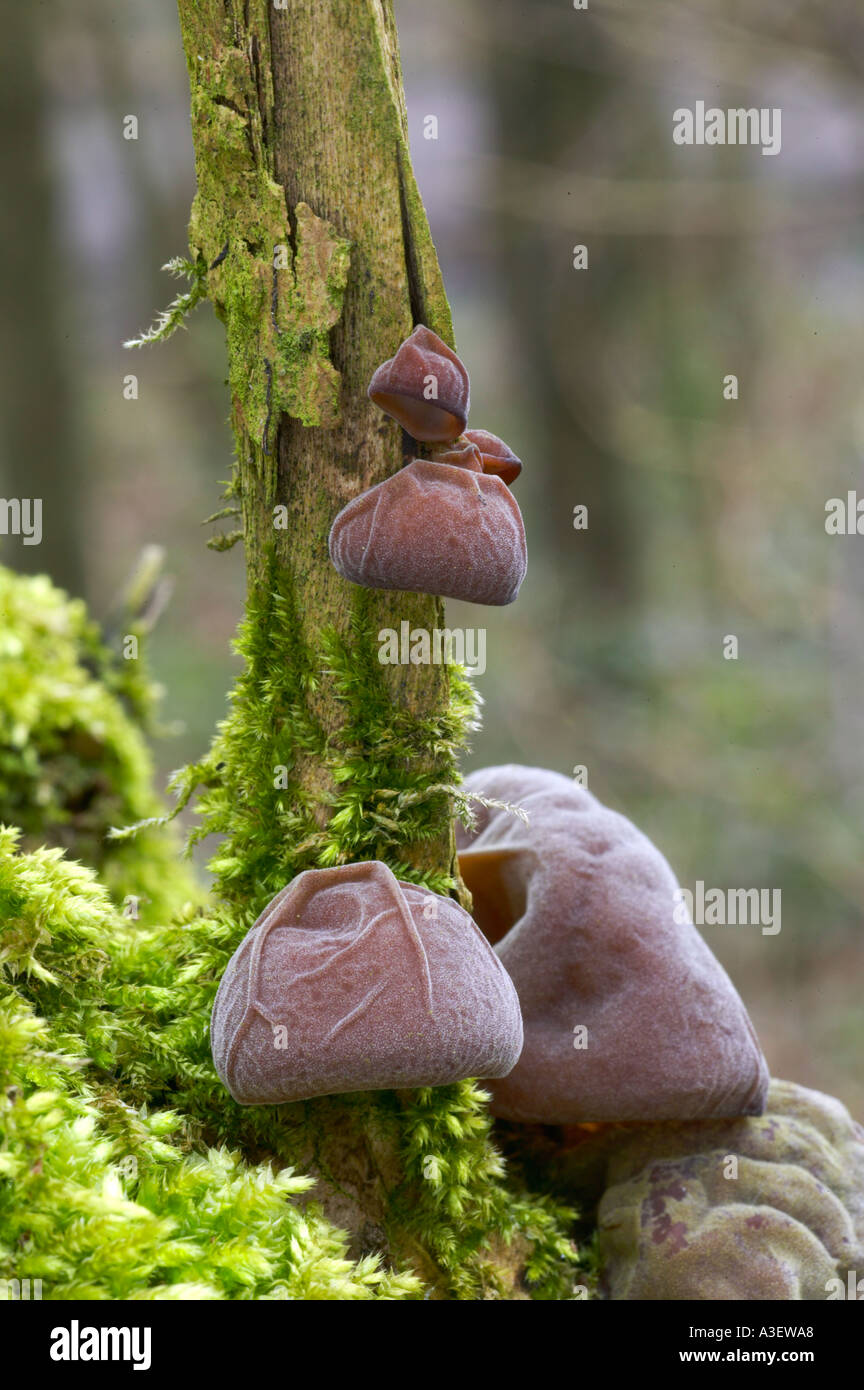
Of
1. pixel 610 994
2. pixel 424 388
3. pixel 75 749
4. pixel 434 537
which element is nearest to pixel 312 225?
pixel 424 388

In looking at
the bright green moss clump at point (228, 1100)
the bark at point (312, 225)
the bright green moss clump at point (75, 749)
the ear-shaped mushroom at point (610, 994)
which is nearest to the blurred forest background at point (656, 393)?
the bright green moss clump at point (75, 749)

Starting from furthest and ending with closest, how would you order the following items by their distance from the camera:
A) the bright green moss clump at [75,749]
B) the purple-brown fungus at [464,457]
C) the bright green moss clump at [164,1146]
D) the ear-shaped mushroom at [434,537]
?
1. the bright green moss clump at [75,749]
2. the purple-brown fungus at [464,457]
3. the ear-shaped mushroom at [434,537]
4. the bright green moss clump at [164,1146]

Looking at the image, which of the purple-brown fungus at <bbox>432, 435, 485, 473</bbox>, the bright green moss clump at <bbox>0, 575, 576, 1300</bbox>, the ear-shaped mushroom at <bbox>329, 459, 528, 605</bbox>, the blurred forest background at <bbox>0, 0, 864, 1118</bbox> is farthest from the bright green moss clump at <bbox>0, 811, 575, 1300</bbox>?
the blurred forest background at <bbox>0, 0, 864, 1118</bbox>

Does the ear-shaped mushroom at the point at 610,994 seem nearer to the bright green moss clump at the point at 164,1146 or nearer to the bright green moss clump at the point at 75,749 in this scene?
the bright green moss clump at the point at 164,1146

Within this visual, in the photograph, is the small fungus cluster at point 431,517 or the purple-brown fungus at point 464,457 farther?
the purple-brown fungus at point 464,457

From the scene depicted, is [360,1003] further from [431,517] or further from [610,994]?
[431,517]

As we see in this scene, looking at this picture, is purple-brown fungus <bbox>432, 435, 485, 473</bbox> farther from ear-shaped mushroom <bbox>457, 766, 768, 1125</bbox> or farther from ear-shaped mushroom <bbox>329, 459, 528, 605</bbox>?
ear-shaped mushroom <bbox>457, 766, 768, 1125</bbox>

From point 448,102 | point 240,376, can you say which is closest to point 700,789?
point 240,376

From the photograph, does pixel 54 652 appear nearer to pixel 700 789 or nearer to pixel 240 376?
pixel 240 376
